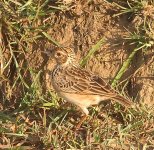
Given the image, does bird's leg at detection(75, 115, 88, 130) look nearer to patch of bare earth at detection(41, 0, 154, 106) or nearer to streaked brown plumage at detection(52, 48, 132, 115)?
streaked brown plumage at detection(52, 48, 132, 115)

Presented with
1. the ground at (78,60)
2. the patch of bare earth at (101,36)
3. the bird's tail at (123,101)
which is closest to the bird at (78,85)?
the bird's tail at (123,101)

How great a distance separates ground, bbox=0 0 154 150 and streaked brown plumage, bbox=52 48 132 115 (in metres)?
0.29

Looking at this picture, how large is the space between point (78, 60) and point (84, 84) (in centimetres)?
74

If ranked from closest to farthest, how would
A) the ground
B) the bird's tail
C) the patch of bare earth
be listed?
the bird's tail, the ground, the patch of bare earth

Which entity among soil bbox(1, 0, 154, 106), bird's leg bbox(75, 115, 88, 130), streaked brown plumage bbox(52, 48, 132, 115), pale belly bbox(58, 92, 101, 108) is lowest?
bird's leg bbox(75, 115, 88, 130)

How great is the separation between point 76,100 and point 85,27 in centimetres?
136

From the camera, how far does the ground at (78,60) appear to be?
941 centimetres

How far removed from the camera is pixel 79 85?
376 inches

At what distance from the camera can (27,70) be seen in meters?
10.2

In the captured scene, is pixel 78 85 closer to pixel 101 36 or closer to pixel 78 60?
pixel 78 60

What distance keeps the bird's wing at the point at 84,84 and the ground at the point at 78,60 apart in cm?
38

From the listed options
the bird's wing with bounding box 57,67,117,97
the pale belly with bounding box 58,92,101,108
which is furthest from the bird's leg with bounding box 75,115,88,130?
the bird's wing with bounding box 57,67,117,97

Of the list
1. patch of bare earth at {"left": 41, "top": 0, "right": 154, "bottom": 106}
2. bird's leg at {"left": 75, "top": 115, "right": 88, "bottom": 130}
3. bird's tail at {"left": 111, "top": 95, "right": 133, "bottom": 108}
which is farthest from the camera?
patch of bare earth at {"left": 41, "top": 0, "right": 154, "bottom": 106}

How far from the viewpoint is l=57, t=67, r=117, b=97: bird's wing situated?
937 cm
